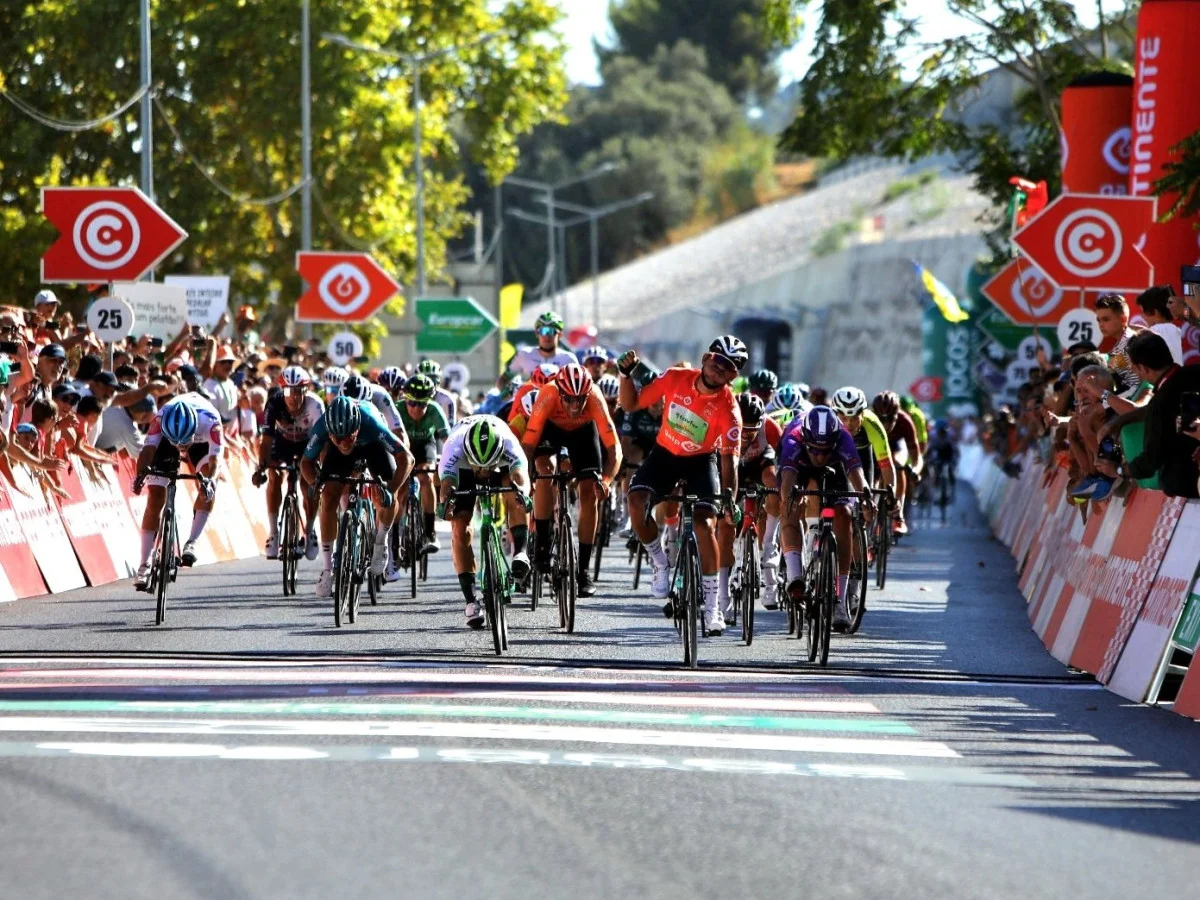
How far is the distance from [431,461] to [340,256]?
51.3 ft

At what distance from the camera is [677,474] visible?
1497 cm

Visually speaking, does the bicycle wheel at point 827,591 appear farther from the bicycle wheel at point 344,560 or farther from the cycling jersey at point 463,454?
the bicycle wheel at point 344,560

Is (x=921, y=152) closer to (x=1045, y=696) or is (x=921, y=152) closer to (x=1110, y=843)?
(x=1045, y=696)

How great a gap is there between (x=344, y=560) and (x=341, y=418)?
92 cm

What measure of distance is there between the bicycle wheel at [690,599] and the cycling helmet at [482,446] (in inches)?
48.7

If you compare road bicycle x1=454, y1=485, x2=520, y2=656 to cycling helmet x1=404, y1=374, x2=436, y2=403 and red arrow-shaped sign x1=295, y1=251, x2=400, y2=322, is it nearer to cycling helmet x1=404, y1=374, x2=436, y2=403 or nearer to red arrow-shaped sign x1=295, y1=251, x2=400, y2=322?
cycling helmet x1=404, y1=374, x2=436, y2=403

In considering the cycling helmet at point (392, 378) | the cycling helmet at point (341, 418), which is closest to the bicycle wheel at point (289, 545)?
the cycling helmet at point (392, 378)

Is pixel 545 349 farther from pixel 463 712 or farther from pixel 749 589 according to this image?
pixel 463 712

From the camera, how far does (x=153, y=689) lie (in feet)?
39.9

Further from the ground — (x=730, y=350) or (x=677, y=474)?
(x=730, y=350)

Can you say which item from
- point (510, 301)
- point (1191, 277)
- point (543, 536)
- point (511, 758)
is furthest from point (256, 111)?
point (511, 758)

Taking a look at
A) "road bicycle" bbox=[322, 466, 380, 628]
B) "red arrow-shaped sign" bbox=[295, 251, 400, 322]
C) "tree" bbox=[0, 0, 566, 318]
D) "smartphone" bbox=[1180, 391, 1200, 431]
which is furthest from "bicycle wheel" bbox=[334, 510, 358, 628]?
"tree" bbox=[0, 0, 566, 318]

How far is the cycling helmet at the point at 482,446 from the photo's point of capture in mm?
14531

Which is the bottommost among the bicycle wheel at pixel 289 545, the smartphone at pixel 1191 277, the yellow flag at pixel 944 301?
the bicycle wheel at pixel 289 545
